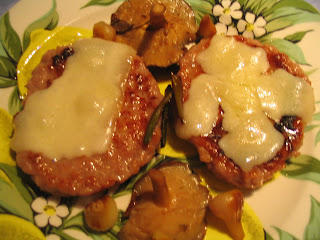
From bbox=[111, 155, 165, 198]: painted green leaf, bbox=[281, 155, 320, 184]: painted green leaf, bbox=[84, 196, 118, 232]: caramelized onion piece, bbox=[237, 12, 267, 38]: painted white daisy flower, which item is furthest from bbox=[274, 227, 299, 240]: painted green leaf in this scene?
bbox=[237, 12, 267, 38]: painted white daisy flower

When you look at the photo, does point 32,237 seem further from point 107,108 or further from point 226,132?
point 226,132

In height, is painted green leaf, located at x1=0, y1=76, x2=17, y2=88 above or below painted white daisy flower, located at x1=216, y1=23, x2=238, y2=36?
below

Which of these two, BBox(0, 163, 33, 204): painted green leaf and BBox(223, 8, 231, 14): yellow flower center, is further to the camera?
BBox(223, 8, 231, 14): yellow flower center

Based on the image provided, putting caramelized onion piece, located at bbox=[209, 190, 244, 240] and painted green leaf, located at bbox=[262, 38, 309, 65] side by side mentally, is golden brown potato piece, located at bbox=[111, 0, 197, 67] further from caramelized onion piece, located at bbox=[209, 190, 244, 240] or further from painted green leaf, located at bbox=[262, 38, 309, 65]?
caramelized onion piece, located at bbox=[209, 190, 244, 240]

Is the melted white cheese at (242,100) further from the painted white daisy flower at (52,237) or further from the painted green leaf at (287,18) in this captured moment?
the painted white daisy flower at (52,237)

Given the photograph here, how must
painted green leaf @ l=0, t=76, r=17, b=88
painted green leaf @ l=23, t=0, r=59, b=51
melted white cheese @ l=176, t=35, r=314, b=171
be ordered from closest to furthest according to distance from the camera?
melted white cheese @ l=176, t=35, r=314, b=171 < painted green leaf @ l=0, t=76, r=17, b=88 < painted green leaf @ l=23, t=0, r=59, b=51

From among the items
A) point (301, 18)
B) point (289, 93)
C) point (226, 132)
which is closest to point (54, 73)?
point (226, 132)

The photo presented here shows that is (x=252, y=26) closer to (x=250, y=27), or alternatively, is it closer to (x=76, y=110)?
(x=250, y=27)
